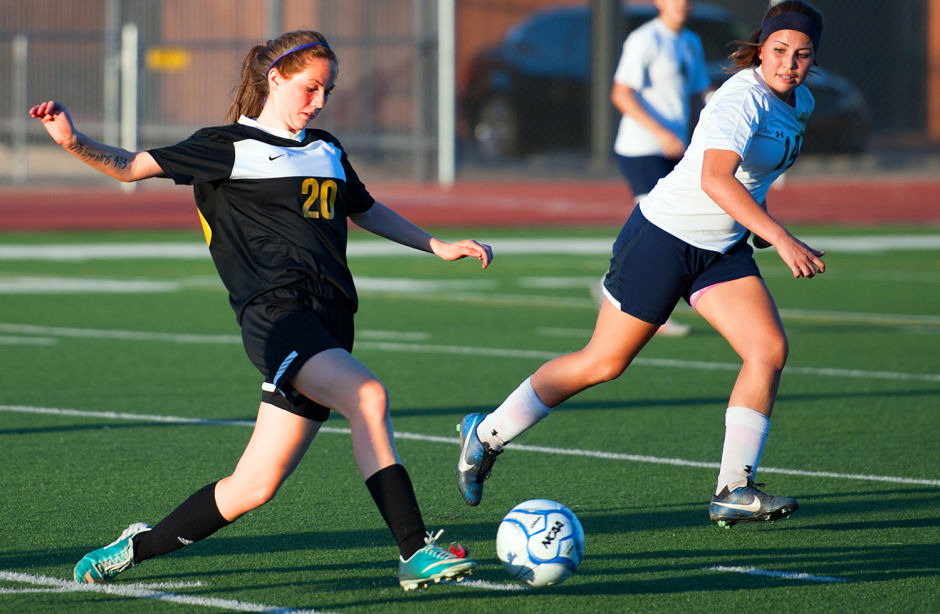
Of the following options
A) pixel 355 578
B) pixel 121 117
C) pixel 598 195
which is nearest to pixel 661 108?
pixel 355 578

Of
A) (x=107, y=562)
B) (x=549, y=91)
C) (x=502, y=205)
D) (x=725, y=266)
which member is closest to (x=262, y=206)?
(x=107, y=562)

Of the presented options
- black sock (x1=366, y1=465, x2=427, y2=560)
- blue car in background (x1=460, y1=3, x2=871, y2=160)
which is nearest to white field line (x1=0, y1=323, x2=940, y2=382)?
black sock (x1=366, y1=465, x2=427, y2=560)

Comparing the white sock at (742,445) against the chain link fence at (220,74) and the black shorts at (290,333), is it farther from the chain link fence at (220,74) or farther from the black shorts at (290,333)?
the chain link fence at (220,74)

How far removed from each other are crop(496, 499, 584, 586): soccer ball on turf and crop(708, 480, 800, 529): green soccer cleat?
0.93m

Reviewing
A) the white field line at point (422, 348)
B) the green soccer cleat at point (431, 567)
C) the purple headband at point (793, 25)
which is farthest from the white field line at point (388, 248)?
the green soccer cleat at point (431, 567)

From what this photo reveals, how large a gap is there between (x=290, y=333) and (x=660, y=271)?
1710 millimetres

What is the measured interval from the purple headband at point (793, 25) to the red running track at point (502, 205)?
1520 centimetres

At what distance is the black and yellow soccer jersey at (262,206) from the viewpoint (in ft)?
15.4

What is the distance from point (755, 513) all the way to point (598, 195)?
18415 mm

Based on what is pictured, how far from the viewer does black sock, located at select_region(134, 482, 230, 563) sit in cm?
471

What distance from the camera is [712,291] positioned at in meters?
5.70

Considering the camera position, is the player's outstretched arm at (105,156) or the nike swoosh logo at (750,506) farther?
the nike swoosh logo at (750,506)

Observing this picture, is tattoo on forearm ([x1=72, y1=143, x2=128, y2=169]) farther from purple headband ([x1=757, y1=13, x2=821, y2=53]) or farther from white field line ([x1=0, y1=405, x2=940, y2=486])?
white field line ([x1=0, y1=405, x2=940, y2=486])

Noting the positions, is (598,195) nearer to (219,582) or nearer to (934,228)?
(934,228)
